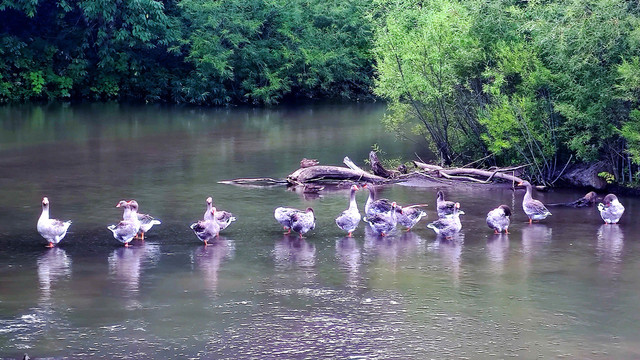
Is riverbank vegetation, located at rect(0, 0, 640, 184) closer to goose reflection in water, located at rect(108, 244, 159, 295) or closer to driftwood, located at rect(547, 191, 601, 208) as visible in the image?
driftwood, located at rect(547, 191, 601, 208)

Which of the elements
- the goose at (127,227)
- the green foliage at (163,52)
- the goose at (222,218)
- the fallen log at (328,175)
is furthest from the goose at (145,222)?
the green foliage at (163,52)

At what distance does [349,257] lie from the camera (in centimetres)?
1736

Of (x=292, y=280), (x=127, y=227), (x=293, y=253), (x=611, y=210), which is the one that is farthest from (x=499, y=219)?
(x=127, y=227)

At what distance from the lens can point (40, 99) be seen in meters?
50.2

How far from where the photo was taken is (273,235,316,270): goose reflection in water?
16797 millimetres

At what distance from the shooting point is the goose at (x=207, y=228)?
59.2 feet

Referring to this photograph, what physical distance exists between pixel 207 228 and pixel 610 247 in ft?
26.5

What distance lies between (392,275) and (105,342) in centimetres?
554

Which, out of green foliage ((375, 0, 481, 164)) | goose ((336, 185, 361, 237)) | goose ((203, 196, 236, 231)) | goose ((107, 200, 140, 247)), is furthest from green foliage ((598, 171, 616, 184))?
goose ((107, 200, 140, 247))

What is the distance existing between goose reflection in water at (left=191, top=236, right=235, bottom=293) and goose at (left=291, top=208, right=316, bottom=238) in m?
1.35

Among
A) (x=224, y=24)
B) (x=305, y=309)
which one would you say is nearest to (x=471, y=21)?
(x=305, y=309)

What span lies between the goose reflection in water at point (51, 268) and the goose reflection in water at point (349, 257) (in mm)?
4893

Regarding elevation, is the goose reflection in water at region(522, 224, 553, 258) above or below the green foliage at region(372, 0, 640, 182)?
below

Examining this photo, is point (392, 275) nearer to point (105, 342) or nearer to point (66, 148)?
point (105, 342)
